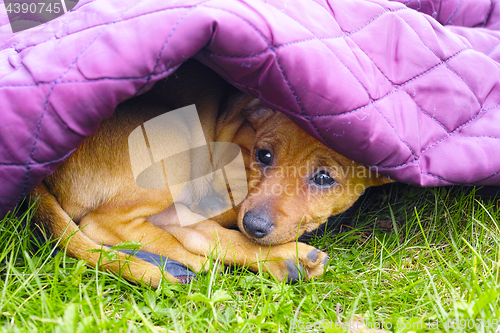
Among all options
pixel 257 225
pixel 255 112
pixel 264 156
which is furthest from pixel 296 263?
pixel 255 112

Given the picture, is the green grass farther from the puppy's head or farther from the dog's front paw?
the puppy's head

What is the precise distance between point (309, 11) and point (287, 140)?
73 cm

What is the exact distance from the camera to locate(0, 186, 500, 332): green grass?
151cm

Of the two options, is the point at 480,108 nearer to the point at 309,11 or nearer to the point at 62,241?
the point at 309,11

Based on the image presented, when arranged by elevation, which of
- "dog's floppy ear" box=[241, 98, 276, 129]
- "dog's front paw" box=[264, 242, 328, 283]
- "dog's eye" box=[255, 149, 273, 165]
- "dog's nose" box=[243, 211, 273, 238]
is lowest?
"dog's front paw" box=[264, 242, 328, 283]

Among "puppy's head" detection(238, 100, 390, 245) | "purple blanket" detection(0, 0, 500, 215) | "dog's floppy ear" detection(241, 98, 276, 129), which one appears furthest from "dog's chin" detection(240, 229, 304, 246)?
"dog's floppy ear" detection(241, 98, 276, 129)

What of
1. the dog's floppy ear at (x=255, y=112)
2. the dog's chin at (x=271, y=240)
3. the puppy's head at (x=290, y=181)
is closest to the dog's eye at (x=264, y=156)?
the puppy's head at (x=290, y=181)

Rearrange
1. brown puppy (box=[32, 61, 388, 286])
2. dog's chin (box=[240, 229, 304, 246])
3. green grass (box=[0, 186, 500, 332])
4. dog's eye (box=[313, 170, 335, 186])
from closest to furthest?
green grass (box=[0, 186, 500, 332]), brown puppy (box=[32, 61, 388, 286]), dog's chin (box=[240, 229, 304, 246]), dog's eye (box=[313, 170, 335, 186])

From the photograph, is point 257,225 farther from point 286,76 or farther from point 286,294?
point 286,76

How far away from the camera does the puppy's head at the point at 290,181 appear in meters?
2.10

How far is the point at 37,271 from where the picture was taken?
1718 mm

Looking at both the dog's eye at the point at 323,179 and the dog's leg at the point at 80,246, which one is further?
the dog's eye at the point at 323,179

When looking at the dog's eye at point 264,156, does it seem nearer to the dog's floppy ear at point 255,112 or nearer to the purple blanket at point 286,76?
the dog's floppy ear at point 255,112

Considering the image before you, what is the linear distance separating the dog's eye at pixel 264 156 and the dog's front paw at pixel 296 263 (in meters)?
0.54
